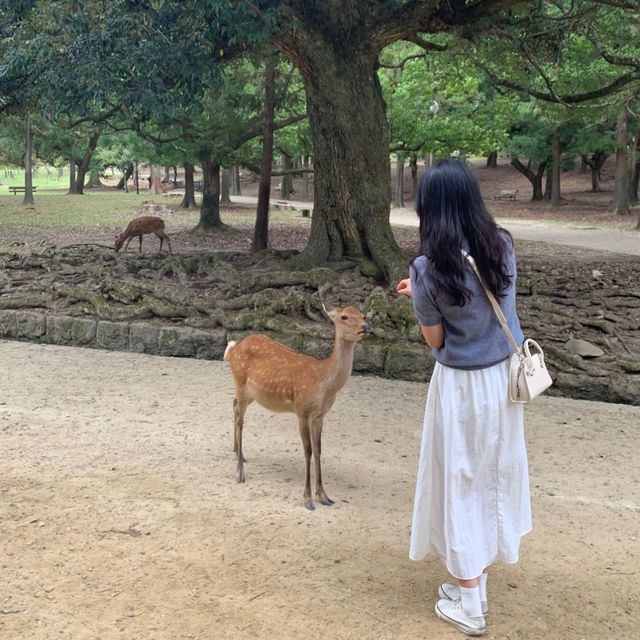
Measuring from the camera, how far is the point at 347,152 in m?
10.3

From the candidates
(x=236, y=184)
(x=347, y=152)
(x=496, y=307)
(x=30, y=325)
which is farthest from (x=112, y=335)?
(x=236, y=184)

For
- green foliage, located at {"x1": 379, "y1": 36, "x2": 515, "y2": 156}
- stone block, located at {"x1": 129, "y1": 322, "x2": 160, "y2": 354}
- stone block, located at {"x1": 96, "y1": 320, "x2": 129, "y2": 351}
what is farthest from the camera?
green foliage, located at {"x1": 379, "y1": 36, "x2": 515, "y2": 156}

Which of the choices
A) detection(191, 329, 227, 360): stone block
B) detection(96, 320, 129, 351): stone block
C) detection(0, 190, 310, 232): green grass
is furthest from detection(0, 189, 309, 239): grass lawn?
detection(191, 329, 227, 360): stone block

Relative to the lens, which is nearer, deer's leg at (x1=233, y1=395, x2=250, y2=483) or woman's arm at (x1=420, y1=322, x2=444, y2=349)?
woman's arm at (x1=420, y1=322, x2=444, y2=349)

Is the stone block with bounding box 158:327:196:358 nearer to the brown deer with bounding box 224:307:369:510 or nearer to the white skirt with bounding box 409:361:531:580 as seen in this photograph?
the brown deer with bounding box 224:307:369:510

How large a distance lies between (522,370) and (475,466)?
0.44 m

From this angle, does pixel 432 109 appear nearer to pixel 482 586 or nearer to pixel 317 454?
pixel 317 454

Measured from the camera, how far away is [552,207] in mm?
32500

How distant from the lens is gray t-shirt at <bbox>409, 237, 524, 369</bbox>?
9.36 ft

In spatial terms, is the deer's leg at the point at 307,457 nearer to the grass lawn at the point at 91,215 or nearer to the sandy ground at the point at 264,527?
the sandy ground at the point at 264,527

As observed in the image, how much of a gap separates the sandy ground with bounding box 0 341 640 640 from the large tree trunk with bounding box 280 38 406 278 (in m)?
4.59

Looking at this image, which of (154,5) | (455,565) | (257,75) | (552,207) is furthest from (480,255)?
(552,207)

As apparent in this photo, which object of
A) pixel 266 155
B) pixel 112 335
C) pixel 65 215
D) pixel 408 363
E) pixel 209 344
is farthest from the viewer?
pixel 65 215

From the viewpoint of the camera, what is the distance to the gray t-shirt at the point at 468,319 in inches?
112
